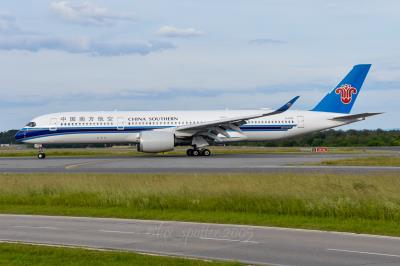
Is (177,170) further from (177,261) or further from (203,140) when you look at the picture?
(177,261)

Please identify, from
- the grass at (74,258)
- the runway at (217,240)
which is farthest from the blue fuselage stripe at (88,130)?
the grass at (74,258)

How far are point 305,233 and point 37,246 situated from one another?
574 centimetres

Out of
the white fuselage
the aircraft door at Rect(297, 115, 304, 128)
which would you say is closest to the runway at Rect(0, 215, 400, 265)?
the white fuselage

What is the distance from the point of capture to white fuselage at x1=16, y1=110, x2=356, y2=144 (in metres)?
46.9

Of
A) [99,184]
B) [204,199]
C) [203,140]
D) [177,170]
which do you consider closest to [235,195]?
[204,199]

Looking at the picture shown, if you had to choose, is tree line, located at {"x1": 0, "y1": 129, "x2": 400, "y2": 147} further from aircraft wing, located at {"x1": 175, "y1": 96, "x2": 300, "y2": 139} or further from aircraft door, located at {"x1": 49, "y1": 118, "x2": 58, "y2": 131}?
aircraft door, located at {"x1": 49, "y1": 118, "x2": 58, "y2": 131}

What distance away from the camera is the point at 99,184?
78.2ft

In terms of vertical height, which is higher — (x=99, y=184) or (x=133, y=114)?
(x=133, y=114)

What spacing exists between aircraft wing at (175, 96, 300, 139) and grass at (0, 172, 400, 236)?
19.0m

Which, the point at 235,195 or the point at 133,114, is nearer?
the point at 235,195

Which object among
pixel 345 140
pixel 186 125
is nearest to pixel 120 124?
pixel 186 125

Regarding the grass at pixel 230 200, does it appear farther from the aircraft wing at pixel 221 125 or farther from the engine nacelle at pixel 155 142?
the aircraft wing at pixel 221 125

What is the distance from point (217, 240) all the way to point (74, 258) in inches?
130

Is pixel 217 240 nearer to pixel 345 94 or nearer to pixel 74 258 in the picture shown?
pixel 74 258
